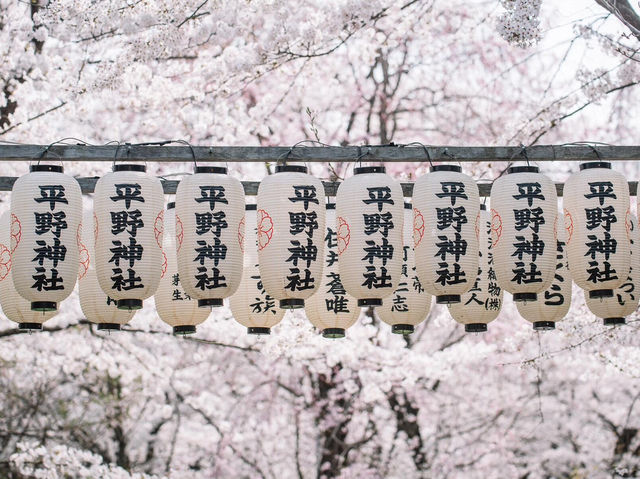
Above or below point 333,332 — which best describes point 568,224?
above

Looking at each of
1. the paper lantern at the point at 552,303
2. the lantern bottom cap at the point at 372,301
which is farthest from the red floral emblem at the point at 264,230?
the paper lantern at the point at 552,303

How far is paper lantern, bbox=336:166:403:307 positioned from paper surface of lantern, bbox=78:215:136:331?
180 cm

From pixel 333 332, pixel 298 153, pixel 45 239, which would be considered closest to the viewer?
pixel 45 239

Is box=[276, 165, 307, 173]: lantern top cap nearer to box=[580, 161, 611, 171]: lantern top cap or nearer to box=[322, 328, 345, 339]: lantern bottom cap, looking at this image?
box=[322, 328, 345, 339]: lantern bottom cap

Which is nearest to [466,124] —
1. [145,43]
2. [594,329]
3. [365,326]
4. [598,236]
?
[365,326]

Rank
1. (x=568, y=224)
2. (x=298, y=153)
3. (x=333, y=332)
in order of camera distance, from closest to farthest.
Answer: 1. (x=568, y=224)
2. (x=298, y=153)
3. (x=333, y=332)

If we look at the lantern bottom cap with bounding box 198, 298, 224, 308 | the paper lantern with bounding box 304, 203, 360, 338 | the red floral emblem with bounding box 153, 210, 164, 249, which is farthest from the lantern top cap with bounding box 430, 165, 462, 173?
the red floral emblem with bounding box 153, 210, 164, 249

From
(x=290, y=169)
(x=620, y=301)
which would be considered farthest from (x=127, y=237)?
(x=620, y=301)

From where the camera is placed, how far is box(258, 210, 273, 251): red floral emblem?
20.5 feet

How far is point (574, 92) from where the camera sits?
31.9 feet

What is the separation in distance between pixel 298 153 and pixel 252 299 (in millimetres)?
1247

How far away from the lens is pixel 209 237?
6172 millimetres

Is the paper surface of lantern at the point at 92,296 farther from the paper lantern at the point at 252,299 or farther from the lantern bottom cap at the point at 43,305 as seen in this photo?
the paper lantern at the point at 252,299

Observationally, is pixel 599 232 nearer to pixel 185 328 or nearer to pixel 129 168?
pixel 185 328
